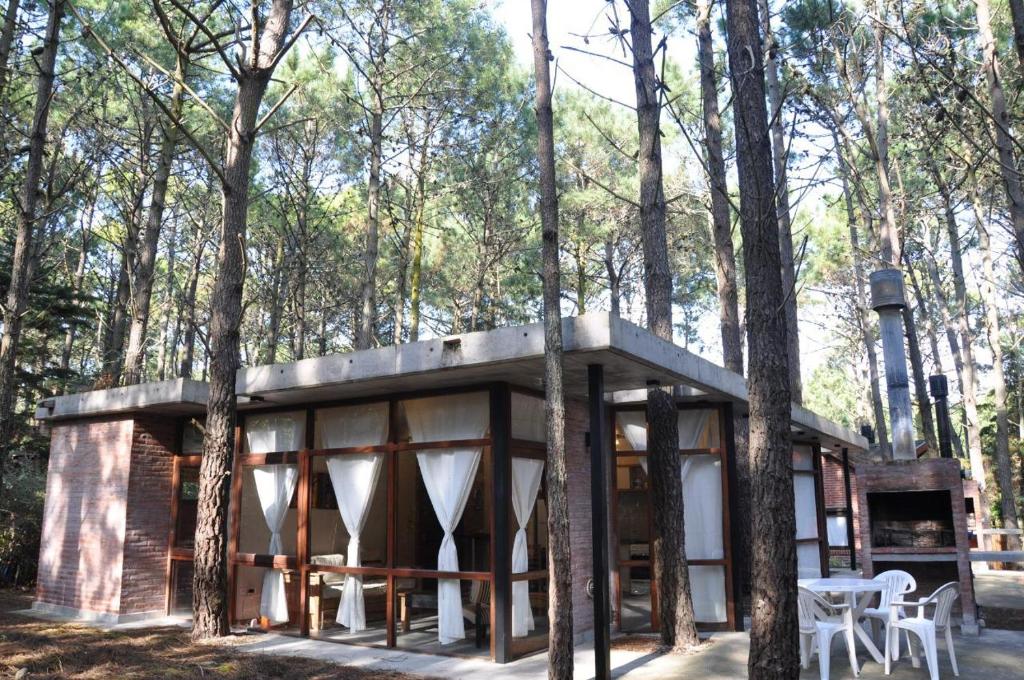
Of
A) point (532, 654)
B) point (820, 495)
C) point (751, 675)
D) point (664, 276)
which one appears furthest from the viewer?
point (820, 495)

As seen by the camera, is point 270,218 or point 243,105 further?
point 270,218

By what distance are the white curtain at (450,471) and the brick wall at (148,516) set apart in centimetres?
388

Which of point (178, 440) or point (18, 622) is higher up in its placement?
point (178, 440)

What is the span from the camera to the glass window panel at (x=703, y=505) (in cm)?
834

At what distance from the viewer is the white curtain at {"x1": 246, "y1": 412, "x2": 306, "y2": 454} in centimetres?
842

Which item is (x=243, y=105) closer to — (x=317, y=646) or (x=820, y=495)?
(x=317, y=646)

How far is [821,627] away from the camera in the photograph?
5996 millimetres

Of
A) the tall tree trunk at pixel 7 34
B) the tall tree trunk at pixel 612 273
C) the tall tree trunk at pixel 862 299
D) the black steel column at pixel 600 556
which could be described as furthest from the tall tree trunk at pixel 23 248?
the tall tree trunk at pixel 862 299

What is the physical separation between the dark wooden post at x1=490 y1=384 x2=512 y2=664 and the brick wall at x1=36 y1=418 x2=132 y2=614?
4.81 metres

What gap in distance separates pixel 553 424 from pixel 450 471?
189cm

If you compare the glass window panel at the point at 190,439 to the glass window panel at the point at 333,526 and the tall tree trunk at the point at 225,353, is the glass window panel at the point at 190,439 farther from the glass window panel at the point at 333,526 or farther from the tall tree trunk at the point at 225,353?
the tall tree trunk at the point at 225,353

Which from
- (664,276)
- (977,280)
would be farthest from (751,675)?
(977,280)

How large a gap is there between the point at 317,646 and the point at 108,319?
1517 centimetres

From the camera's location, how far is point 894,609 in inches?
247
